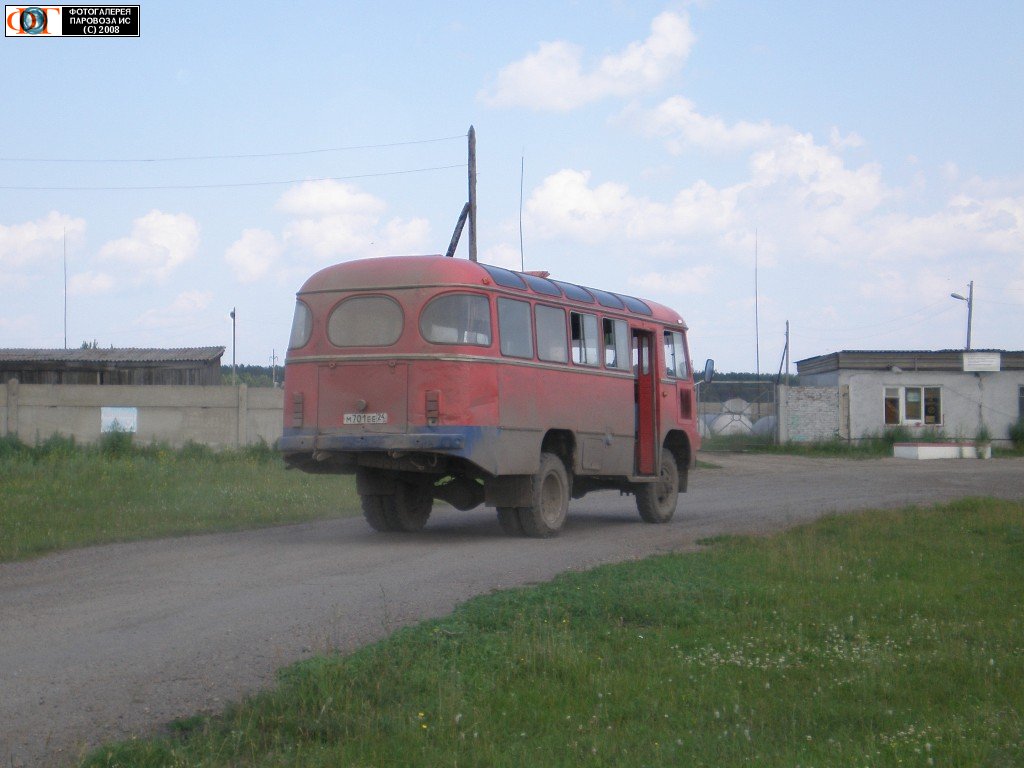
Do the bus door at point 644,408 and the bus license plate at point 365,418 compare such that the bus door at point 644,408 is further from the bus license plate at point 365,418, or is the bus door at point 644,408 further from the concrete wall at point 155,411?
the concrete wall at point 155,411

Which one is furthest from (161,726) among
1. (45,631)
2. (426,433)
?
(426,433)

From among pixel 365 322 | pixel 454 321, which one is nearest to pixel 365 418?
pixel 365 322

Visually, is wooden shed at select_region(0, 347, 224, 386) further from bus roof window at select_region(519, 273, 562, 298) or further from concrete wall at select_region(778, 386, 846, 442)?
bus roof window at select_region(519, 273, 562, 298)

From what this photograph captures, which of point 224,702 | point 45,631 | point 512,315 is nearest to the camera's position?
point 224,702

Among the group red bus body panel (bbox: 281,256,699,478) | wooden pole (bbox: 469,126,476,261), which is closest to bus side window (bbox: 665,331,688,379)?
red bus body panel (bbox: 281,256,699,478)

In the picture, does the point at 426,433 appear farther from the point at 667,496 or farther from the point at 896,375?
the point at 896,375

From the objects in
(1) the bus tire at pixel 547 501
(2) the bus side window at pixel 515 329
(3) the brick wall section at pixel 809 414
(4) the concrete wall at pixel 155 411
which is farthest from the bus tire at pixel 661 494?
(3) the brick wall section at pixel 809 414

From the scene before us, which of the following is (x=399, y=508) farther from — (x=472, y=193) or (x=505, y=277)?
(x=472, y=193)

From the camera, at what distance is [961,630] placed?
7.58 meters

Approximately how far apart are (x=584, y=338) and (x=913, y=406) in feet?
97.1

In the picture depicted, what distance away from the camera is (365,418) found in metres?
12.7

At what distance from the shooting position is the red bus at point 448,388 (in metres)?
12.6

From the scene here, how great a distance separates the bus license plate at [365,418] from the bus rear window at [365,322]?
790 mm

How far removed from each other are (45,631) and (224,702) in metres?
2.58
